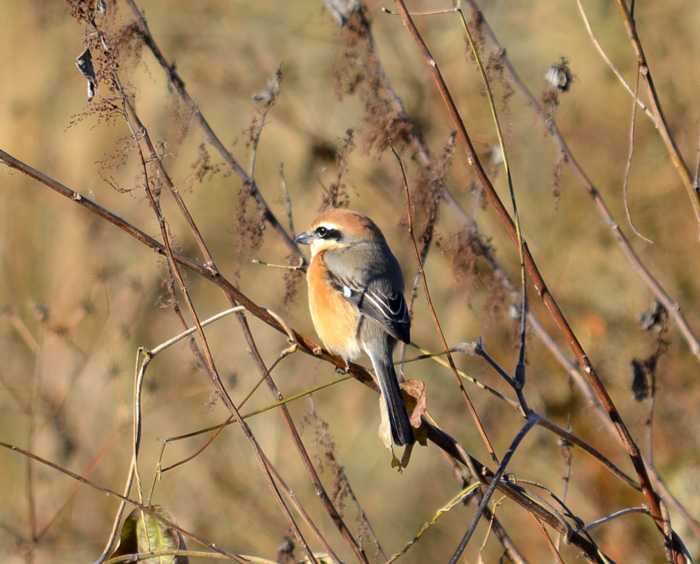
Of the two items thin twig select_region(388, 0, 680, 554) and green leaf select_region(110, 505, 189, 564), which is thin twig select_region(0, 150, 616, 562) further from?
green leaf select_region(110, 505, 189, 564)

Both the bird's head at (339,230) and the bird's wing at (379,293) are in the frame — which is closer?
the bird's wing at (379,293)

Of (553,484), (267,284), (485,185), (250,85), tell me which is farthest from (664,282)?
(485,185)

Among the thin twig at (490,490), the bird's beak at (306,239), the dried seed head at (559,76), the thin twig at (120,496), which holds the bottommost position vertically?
the thin twig at (490,490)

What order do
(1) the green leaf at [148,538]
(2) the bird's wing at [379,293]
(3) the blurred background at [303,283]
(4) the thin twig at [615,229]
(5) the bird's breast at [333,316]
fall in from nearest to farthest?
1. (1) the green leaf at [148,538]
2. (4) the thin twig at [615,229]
3. (2) the bird's wing at [379,293]
4. (5) the bird's breast at [333,316]
5. (3) the blurred background at [303,283]

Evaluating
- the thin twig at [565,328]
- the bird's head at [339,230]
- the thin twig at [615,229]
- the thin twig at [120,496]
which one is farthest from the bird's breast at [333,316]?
the thin twig at [120,496]

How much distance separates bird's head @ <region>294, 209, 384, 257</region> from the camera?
145 inches

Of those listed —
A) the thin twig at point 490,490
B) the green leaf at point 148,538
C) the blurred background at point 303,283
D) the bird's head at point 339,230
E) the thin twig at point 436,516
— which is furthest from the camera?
the blurred background at point 303,283

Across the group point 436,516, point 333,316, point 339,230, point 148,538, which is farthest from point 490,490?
point 339,230

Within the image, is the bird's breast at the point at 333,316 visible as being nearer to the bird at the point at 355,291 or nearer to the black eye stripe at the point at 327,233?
the bird at the point at 355,291

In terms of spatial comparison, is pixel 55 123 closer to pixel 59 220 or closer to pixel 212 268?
pixel 59 220

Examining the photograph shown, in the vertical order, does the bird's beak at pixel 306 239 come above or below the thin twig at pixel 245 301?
above

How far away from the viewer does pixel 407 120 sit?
3.05m

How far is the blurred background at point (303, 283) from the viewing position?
5.70 metres

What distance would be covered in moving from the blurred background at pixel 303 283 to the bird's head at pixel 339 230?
174 centimetres
